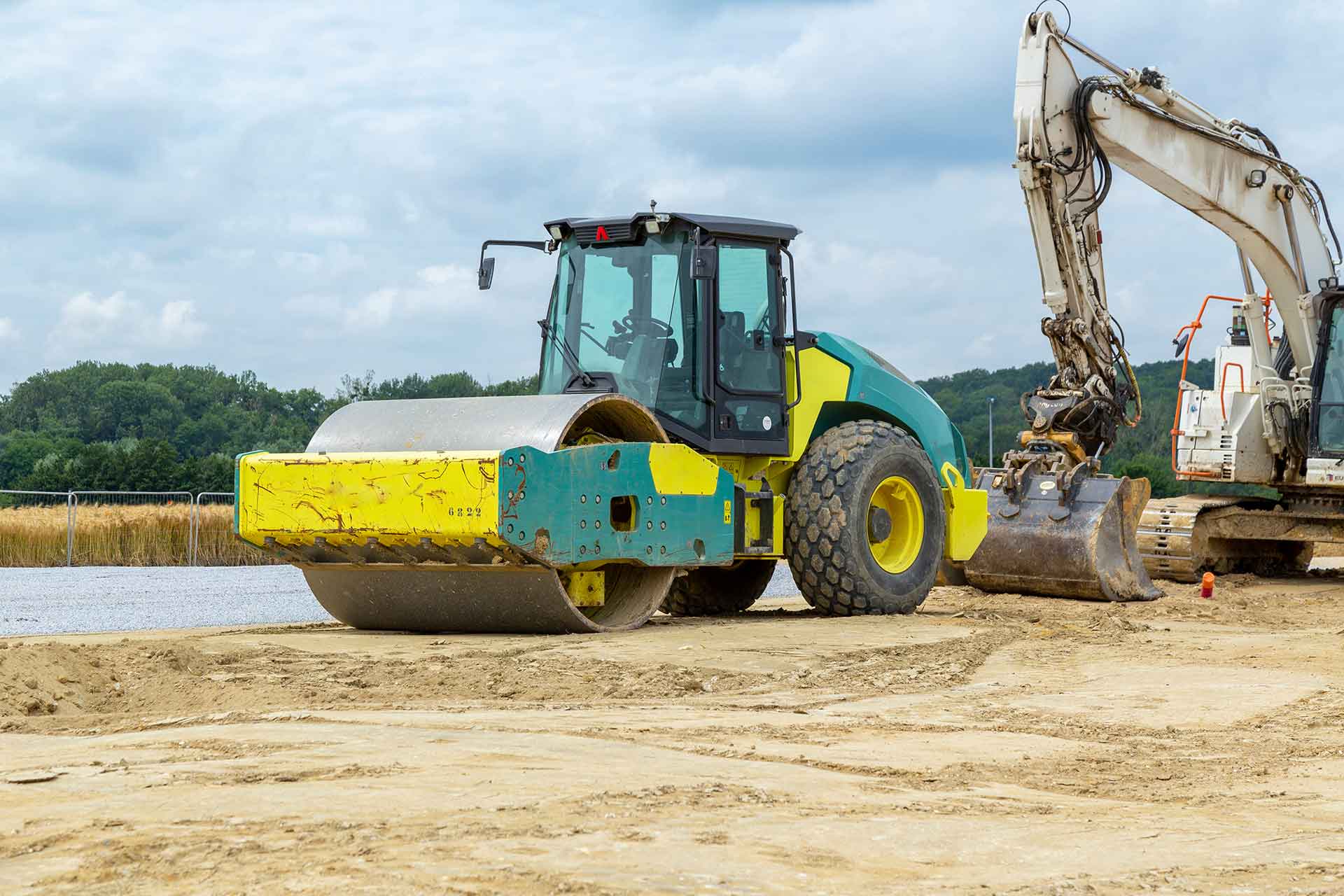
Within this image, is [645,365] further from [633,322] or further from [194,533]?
[194,533]

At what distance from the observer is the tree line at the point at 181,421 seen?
36.3 m

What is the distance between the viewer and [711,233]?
11.0m

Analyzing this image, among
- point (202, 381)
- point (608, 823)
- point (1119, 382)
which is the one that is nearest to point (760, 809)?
point (608, 823)

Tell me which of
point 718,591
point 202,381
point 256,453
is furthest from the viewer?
point 202,381

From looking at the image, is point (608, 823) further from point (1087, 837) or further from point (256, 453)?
point (256, 453)

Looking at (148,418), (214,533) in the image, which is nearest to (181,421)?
(148,418)

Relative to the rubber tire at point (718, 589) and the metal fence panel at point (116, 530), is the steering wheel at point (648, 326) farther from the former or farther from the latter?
the metal fence panel at point (116, 530)

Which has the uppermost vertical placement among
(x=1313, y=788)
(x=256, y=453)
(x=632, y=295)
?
(x=632, y=295)

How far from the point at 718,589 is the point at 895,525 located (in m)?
1.62

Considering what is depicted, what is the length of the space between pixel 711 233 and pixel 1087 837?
716 centimetres

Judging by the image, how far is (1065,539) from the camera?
13.8m

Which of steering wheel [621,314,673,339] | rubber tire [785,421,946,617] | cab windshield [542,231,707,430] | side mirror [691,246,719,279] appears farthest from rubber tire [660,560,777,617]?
side mirror [691,246,719,279]

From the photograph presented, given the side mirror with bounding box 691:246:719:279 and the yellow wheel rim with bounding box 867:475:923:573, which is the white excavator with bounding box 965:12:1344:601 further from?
the side mirror with bounding box 691:246:719:279

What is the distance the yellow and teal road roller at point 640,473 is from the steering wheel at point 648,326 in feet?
0.03
